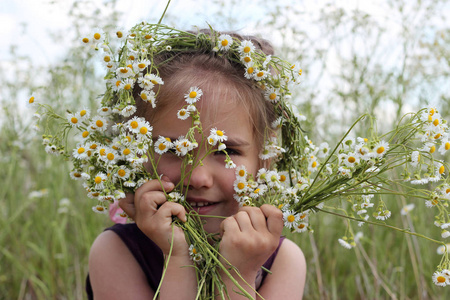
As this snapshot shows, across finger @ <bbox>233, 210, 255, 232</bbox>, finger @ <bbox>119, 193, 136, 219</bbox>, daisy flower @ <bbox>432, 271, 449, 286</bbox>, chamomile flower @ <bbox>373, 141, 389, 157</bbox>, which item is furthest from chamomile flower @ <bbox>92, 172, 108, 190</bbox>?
daisy flower @ <bbox>432, 271, 449, 286</bbox>

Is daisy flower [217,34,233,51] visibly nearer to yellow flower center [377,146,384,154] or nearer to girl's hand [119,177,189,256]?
girl's hand [119,177,189,256]

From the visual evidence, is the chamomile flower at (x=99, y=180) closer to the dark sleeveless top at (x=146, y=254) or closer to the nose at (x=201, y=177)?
the nose at (x=201, y=177)

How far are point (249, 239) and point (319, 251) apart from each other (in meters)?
1.13

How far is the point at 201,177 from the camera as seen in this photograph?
111cm

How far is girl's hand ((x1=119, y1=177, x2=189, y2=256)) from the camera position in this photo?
1037 mm

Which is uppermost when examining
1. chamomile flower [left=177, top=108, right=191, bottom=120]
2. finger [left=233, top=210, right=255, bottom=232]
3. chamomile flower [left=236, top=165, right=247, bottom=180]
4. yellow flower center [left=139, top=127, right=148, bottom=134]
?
chamomile flower [left=177, top=108, right=191, bottom=120]

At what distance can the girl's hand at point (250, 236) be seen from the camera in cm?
103

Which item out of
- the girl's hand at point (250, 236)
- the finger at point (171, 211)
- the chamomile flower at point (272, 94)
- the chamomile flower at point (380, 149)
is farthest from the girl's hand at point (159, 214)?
the chamomile flower at point (380, 149)

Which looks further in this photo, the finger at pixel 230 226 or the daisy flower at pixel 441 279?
the finger at pixel 230 226

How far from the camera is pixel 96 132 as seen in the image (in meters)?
1.10

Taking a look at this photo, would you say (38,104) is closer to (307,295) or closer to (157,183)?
(157,183)

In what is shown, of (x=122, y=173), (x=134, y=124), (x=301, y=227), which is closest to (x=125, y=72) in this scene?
(x=134, y=124)

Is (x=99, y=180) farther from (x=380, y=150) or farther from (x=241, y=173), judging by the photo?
(x=380, y=150)

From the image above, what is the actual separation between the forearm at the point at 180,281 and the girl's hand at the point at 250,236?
11 cm
